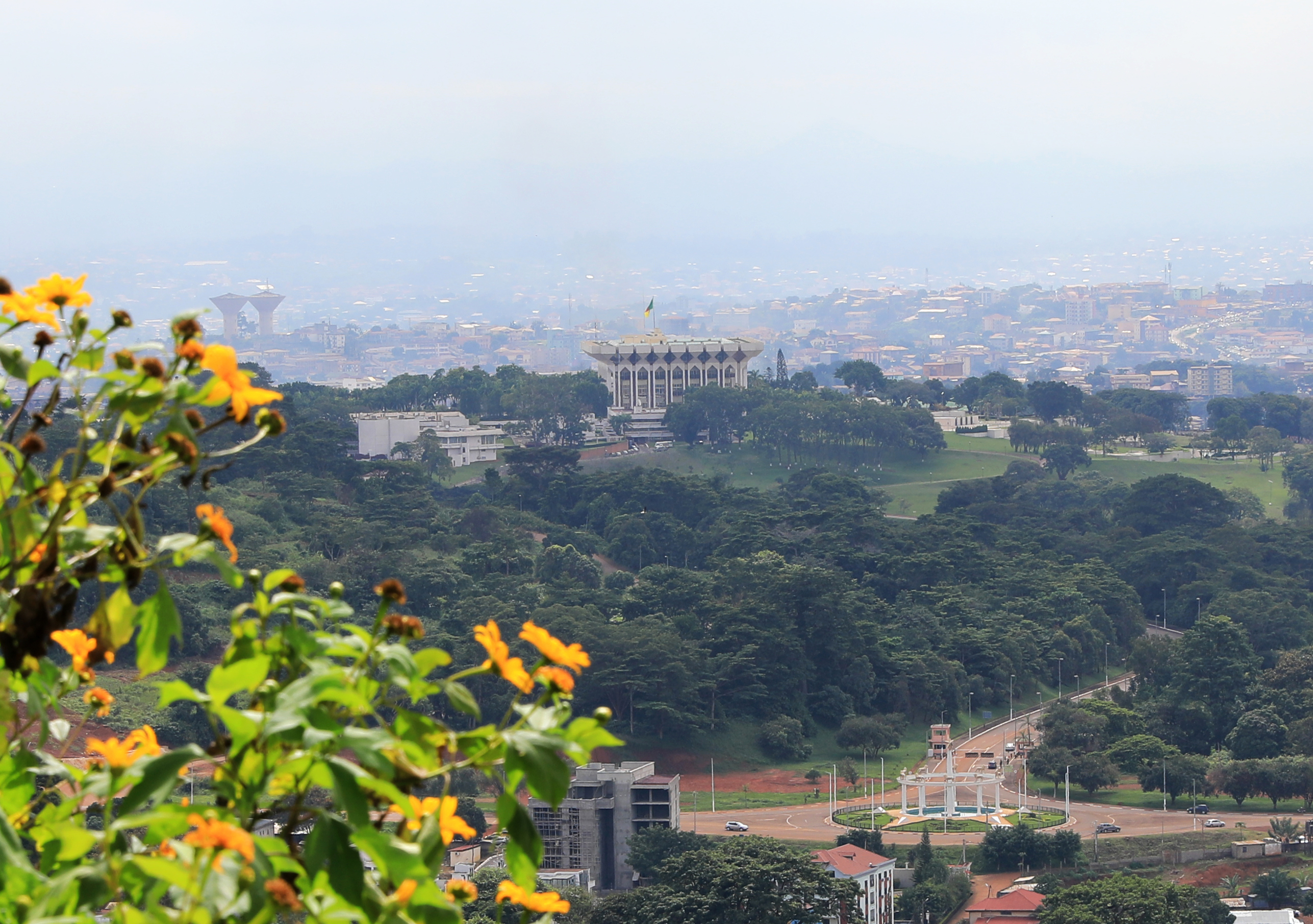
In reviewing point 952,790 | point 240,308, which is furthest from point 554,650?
point 240,308

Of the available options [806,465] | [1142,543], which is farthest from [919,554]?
[806,465]

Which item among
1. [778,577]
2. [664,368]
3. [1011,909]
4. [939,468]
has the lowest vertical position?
[1011,909]

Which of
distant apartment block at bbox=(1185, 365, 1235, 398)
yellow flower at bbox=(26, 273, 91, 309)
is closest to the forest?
yellow flower at bbox=(26, 273, 91, 309)

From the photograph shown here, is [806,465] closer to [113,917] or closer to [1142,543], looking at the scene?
[1142,543]

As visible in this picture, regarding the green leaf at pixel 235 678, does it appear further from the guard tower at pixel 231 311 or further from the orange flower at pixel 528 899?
the guard tower at pixel 231 311

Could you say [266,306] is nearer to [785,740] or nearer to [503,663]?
[785,740]

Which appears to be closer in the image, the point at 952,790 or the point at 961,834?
the point at 961,834

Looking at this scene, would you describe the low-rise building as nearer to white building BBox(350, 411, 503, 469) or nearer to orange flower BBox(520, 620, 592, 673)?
orange flower BBox(520, 620, 592, 673)
